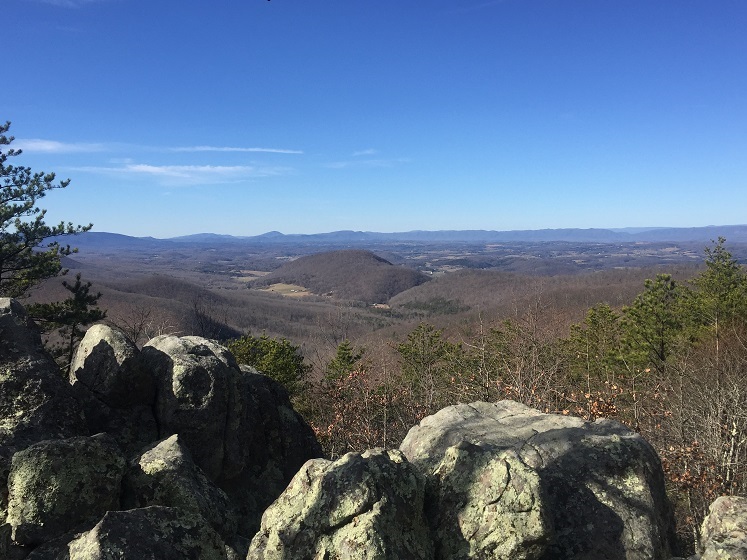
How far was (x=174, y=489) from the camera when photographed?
251 inches

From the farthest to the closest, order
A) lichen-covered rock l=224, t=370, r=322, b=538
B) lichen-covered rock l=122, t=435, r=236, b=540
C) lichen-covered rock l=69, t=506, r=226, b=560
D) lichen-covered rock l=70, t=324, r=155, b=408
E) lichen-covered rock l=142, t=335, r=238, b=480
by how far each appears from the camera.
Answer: lichen-covered rock l=224, t=370, r=322, b=538, lichen-covered rock l=142, t=335, r=238, b=480, lichen-covered rock l=70, t=324, r=155, b=408, lichen-covered rock l=122, t=435, r=236, b=540, lichen-covered rock l=69, t=506, r=226, b=560

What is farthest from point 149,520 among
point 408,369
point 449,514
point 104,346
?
point 408,369

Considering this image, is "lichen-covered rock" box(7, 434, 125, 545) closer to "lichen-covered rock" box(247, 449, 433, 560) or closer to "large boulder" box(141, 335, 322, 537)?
"lichen-covered rock" box(247, 449, 433, 560)

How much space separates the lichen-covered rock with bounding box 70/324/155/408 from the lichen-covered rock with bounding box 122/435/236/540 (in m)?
2.46

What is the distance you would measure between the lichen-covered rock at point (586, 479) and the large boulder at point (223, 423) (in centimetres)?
346

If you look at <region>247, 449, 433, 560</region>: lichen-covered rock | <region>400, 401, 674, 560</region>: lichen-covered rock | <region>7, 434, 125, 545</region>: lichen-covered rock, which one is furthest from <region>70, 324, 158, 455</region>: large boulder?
<region>400, 401, 674, 560</region>: lichen-covered rock

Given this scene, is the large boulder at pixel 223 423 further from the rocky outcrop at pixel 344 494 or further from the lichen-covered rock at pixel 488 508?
the lichen-covered rock at pixel 488 508

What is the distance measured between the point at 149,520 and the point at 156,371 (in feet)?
15.4

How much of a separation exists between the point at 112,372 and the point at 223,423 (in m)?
2.24

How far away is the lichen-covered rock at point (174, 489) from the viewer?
20.7 ft

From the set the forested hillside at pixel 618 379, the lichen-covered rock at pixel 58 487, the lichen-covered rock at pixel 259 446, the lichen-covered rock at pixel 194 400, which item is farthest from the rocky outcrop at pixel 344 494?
Answer: the forested hillside at pixel 618 379

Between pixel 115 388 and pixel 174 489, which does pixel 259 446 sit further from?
pixel 174 489

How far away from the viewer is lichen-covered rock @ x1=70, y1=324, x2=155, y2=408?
889cm

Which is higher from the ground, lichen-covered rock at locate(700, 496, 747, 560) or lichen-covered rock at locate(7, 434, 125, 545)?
lichen-covered rock at locate(7, 434, 125, 545)
